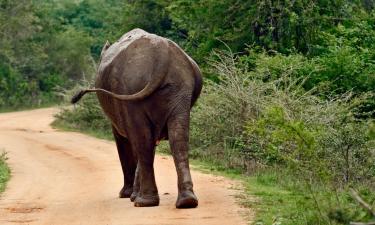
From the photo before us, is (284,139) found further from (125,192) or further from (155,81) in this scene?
(125,192)

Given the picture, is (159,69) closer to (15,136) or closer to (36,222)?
(36,222)

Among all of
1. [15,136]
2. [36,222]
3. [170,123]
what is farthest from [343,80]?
[15,136]

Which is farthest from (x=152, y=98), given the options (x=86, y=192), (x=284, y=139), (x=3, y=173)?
(x=3, y=173)

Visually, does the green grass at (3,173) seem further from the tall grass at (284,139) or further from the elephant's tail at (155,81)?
the tall grass at (284,139)

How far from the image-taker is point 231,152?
17.5 m

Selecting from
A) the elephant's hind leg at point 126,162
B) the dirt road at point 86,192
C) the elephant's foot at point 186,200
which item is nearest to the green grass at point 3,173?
the dirt road at point 86,192

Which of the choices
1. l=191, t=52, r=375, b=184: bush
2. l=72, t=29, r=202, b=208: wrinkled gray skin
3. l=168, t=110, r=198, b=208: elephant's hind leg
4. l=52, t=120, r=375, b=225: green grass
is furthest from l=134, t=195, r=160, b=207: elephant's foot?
l=191, t=52, r=375, b=184: bush

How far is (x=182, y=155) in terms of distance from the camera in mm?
10922

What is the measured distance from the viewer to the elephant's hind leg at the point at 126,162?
1273 cm

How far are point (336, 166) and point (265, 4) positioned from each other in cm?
877

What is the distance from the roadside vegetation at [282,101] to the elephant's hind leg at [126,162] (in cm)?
178

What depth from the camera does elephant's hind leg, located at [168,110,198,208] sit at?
35.2ft

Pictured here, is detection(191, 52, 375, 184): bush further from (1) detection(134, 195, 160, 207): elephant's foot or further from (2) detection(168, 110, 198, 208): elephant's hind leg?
(1) detection(134, 195, 160, 207): elephant's foot

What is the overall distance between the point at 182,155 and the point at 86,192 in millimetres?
3026
